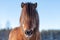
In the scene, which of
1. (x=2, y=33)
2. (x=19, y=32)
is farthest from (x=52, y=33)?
(x=19, y=32)

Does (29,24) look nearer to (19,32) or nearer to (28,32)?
(28,32)

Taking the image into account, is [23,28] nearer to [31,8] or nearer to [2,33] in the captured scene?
[31,8]

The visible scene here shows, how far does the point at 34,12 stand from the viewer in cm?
516

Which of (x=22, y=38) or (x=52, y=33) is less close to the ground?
(x=22, y=38)

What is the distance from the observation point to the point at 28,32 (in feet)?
15.6

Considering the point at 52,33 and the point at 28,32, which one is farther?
the point at 52,33

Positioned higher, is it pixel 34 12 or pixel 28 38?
pixel 34 12

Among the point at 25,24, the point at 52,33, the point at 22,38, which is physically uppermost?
the point at 25,24

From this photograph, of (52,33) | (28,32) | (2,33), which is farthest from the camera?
(52,33)

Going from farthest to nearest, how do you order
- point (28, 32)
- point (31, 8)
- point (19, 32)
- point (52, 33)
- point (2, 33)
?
point (52, 33) < point (2, 33) < point (19, 32) < point (31, 8) < point (28, 32)

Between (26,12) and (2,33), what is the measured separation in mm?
28163

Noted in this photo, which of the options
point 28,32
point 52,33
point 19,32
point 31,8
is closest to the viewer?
point 28,32

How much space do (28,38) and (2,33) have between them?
92.3ft

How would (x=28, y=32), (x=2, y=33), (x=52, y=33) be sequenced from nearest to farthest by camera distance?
(x=28, y=32) → (x=2, y=33) → (x=52, y=33)
